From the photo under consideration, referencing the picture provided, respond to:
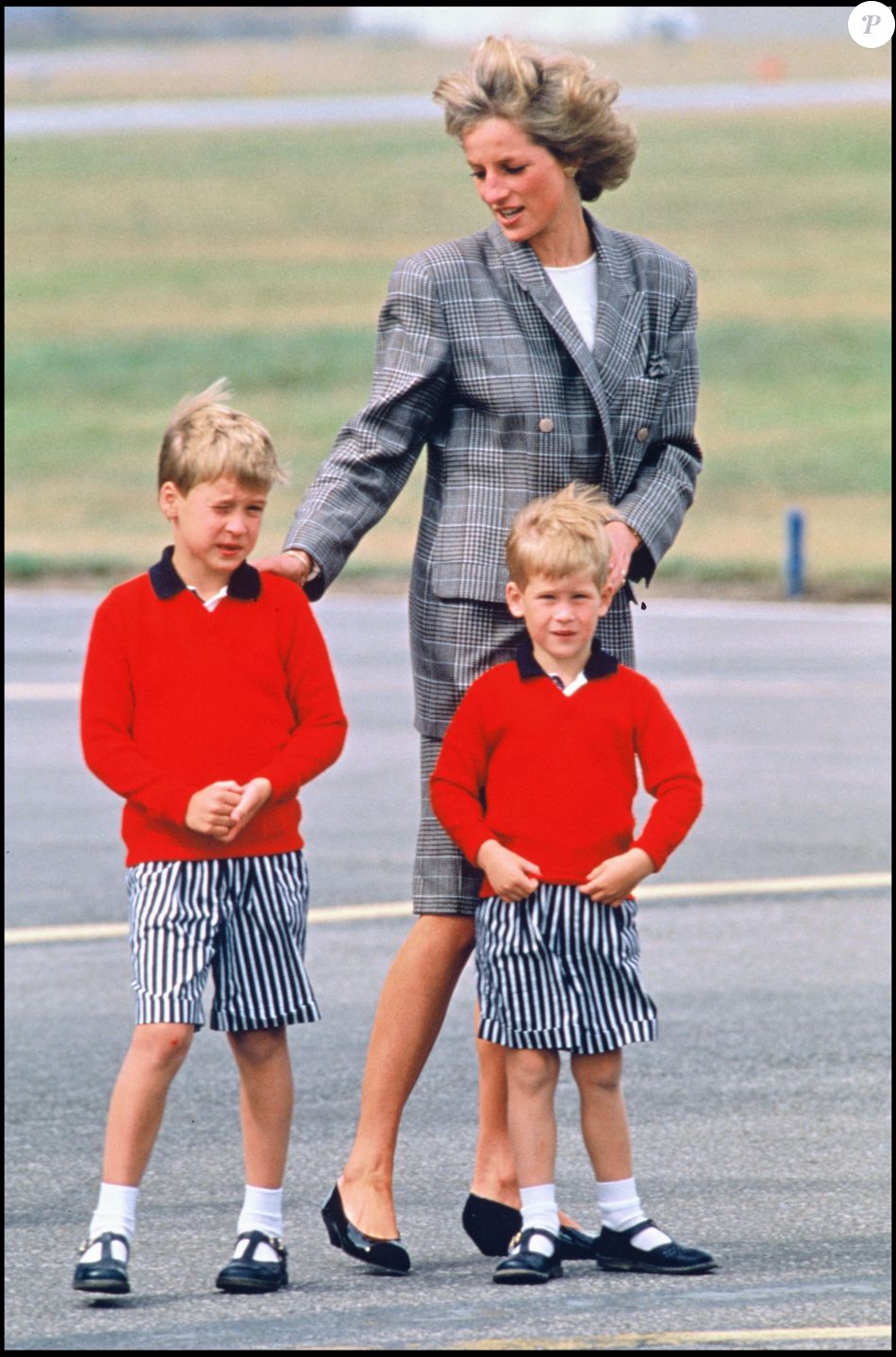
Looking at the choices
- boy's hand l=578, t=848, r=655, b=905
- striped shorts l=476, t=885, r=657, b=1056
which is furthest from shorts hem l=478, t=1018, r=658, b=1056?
boy's hand l=578, t=848, r=655, b=905

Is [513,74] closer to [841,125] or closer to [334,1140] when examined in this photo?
[334,1140]

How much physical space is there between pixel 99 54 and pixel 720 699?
2511 inches

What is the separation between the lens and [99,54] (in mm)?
74812

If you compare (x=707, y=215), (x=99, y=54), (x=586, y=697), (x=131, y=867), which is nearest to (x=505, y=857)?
(x=586, y=697)

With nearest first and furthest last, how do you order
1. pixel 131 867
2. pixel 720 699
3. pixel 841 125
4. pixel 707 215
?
pixel 131 867 → pixel 720 699 → pixel 707 215 → pixel 841 125

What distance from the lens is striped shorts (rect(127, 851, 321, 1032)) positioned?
4137mm

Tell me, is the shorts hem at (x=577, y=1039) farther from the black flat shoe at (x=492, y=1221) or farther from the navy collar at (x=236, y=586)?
the navy collar at (x=236, y=586)

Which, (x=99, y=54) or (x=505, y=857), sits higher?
(x=99, y=54)

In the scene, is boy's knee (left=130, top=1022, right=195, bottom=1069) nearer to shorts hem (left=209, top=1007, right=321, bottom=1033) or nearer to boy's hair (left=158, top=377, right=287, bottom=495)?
shorts hem (left=209, top=1007, right=321, bottom=1033)

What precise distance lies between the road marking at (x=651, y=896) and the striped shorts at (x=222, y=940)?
17.3ft

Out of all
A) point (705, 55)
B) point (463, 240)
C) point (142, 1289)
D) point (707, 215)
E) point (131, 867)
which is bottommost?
point (142, 1289)

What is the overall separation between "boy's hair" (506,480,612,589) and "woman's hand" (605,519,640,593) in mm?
67

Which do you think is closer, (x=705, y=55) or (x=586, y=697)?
(x=586, y=697)

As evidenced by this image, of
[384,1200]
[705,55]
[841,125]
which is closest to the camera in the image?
[384,1200]
